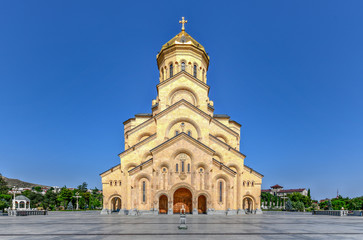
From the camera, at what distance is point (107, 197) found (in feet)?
115

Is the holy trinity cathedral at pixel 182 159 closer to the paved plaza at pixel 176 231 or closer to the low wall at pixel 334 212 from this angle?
the paved plaza at pixel 176 231

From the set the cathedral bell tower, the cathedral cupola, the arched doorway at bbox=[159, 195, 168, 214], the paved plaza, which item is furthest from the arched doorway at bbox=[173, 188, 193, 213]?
the cathedral cupola

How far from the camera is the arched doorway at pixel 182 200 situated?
107 feet

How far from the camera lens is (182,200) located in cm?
3269

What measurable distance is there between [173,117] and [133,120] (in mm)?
10253

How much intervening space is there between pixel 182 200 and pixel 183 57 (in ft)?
63.8

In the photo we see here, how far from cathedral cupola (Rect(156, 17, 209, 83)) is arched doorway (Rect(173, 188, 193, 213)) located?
1641cm

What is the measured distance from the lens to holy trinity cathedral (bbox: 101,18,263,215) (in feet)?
102

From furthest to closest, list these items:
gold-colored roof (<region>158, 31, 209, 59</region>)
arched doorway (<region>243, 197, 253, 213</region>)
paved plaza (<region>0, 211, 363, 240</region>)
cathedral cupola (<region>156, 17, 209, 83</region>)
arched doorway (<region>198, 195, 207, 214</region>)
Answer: gold-colored roof (<region>158, 31, 209, 59</region>) → cathedral cupola (<region>156, 17, 209, 83</region>) → arched doorway (<region>243, 197, 253, 213</region>) → arched doorway (<region>198, 195, 207, 214</region>) → paved plaza (<region>0, 211, 363, 240</region>)

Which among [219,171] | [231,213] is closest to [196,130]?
[219,171]

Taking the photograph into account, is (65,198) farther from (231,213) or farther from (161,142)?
(231,213)

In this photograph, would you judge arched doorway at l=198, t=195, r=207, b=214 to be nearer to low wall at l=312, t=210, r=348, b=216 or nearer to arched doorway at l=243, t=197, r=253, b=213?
arched doorway at l=243, t=197, r=253, b=213

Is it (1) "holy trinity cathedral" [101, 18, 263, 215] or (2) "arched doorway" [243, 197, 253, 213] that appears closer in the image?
(1) "holy trinity cathedral" [101, 18, 263, 215]

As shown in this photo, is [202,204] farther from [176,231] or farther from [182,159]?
[176,231]
